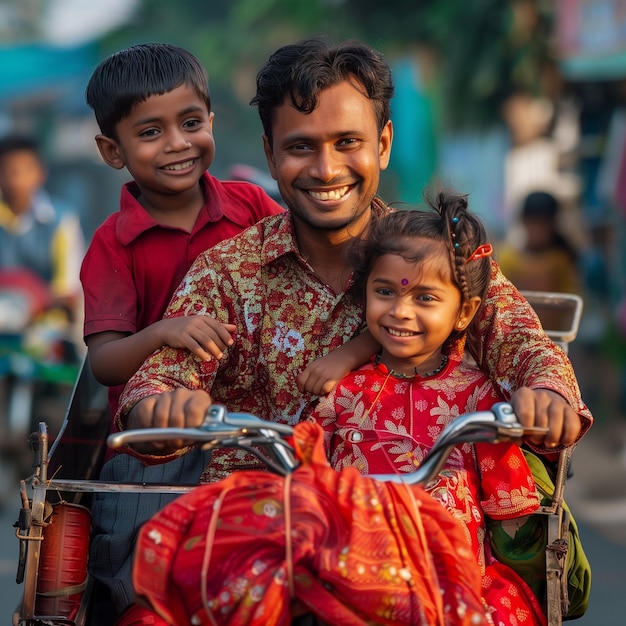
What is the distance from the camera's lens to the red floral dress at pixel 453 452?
2.66 m

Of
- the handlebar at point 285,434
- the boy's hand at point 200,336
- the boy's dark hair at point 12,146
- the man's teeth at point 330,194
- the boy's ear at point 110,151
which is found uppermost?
the boy's dark hair at point 12,146

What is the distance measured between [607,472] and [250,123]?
26.7 ft

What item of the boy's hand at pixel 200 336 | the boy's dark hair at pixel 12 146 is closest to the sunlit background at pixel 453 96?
the boy's dark hair at pixel 12 146

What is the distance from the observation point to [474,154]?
13.4m

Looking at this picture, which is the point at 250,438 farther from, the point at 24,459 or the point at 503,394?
the point at 24,459

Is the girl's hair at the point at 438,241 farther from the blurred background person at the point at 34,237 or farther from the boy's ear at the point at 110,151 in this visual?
the blurred background person at the point at 34,237

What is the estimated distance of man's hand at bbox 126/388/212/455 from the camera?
243 centimetres

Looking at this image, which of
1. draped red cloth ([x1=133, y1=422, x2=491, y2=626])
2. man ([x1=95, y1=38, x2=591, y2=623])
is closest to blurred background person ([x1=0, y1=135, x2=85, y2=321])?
man ([x1=95, y1=38, x2=591, y2=623])

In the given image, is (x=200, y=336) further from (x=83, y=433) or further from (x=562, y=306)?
(x=562, y=306)

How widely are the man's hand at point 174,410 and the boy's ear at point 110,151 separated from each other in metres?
1.30

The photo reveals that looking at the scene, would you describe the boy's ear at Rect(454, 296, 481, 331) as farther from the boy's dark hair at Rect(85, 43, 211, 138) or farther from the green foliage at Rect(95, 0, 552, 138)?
the green foliage at Rect(95, 0, 552, 138)

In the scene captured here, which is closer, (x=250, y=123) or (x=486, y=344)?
(x=486, y=344)

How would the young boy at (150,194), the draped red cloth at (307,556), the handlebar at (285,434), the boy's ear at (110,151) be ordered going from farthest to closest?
the boy's ear at (110,151) → the young boy at (150,194) → the handlebar at (285,434) → the draped red cloth at (307,556)

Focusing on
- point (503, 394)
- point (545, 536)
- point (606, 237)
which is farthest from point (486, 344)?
point (606, 237)
